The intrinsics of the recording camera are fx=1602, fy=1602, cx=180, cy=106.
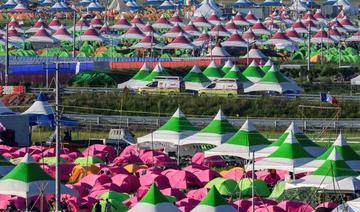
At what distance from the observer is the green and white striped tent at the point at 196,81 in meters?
66.0

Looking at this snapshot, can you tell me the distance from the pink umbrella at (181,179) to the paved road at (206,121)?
12438 millimetres

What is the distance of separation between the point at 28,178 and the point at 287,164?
9.07 metres

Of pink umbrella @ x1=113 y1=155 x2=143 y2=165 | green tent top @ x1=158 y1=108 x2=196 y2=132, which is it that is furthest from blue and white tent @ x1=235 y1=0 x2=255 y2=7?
pink umbrella @ x1=113 y1=155 x2=143 y2=165

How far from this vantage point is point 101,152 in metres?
49.7

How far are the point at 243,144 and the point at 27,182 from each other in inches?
448

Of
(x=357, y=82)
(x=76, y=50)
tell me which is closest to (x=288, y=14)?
(x=76, y=50)

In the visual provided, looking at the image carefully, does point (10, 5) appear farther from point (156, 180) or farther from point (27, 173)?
point (27, 173)

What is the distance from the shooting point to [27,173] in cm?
3803

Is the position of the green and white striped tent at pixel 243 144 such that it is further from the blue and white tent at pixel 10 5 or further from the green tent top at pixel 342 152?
the blue and white tent at pixel 10 5

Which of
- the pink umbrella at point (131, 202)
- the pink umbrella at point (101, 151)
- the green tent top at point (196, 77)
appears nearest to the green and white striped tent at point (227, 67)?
the green tent top at point (196, 77)

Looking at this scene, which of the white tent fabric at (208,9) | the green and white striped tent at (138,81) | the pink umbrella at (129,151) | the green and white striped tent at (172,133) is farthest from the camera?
the white tent fabric at (208,9)

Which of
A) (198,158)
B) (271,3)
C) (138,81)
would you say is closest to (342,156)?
(198,158)

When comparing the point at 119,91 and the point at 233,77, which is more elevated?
the point at 233,77

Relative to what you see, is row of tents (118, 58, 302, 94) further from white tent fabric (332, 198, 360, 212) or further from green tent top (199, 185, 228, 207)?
green tent top (199, 185, 228, 207)
